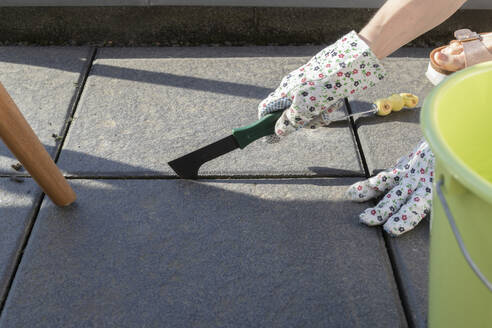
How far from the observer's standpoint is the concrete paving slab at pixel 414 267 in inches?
57.5

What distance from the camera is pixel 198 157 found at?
1824 mm

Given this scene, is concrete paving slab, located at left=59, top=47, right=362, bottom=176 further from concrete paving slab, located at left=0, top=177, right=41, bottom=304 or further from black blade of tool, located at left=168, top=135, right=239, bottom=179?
concrete paving slab, located at left=0, top=177, right=41, bottom=304

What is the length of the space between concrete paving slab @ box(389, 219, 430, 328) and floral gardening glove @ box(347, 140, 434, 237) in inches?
1.7

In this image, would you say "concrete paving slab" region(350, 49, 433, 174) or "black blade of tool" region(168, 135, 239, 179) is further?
"concrete paving slab" region(350, 49, 433, 174)

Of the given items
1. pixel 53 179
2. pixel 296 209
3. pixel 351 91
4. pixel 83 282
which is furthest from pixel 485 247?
pixel 53 179

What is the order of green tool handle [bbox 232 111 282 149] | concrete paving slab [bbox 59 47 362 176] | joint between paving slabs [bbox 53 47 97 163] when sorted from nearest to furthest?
green tool handle [bbox 232 111 282 149]
concrete paving slab [bbox 59 47 362 176]
joint between paving slabs [bbox 53 47 97 163]

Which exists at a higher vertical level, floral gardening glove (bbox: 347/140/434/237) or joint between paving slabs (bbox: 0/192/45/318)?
joint between paving slabs (bbox: 0/192/45/318)

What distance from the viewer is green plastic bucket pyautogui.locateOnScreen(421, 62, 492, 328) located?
81 centimetres

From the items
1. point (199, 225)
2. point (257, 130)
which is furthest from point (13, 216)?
point (257, 130)

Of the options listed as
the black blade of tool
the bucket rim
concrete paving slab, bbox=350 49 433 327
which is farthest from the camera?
the black blade of tool

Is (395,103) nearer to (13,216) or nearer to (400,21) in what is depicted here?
(400,21)

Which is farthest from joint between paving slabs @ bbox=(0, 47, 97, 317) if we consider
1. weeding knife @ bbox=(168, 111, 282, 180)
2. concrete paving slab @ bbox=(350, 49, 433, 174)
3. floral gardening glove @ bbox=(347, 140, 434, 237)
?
concrete paving slab @ bbox=(350, 49, 433, 174)

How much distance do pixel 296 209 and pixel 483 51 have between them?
3.34 feet

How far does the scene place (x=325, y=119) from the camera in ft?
5.13
